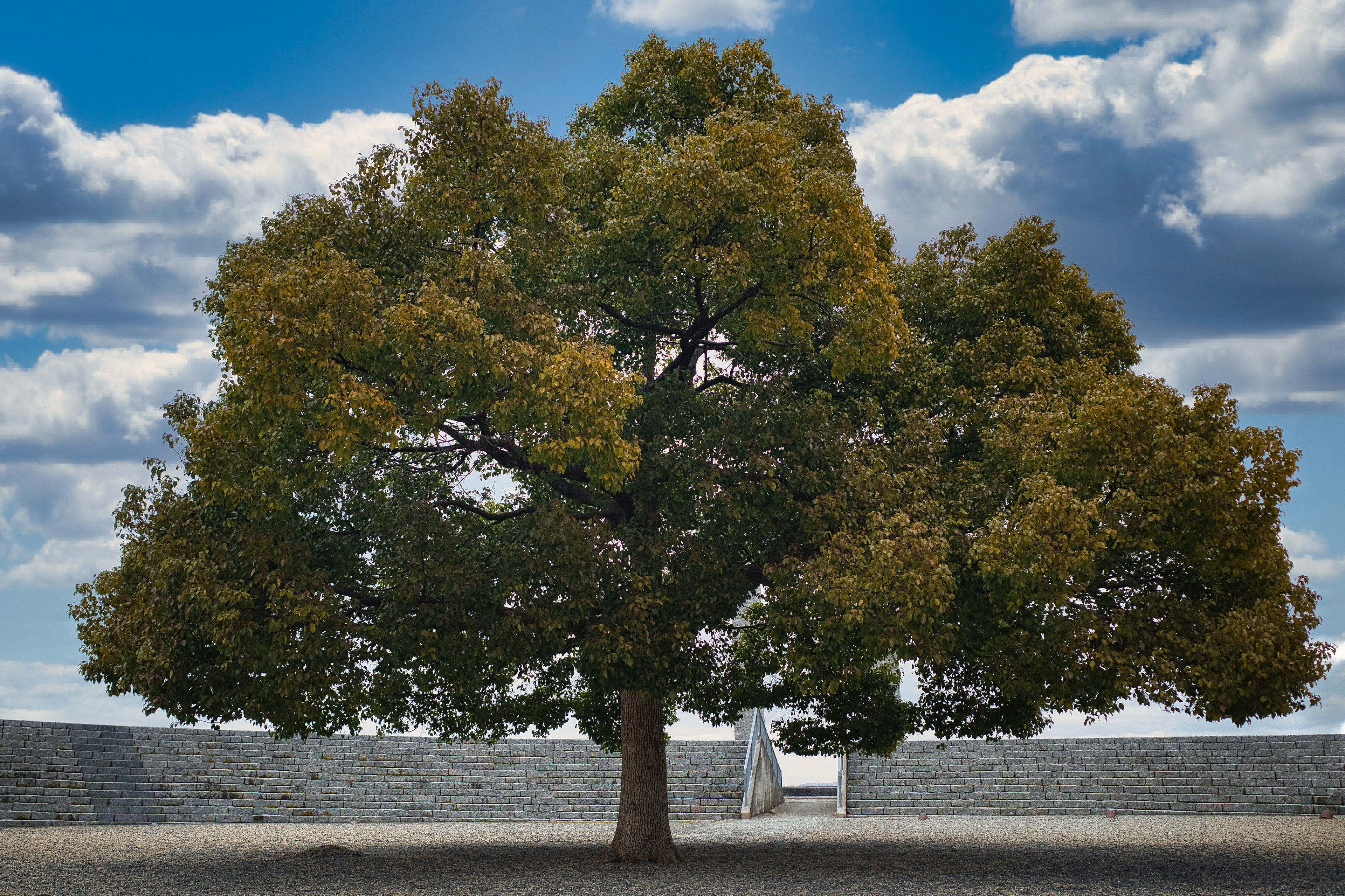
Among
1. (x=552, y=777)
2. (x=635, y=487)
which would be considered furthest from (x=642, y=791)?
(x=552, y=777)

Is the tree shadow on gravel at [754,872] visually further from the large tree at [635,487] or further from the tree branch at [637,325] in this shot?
the tree branch at [637,325]

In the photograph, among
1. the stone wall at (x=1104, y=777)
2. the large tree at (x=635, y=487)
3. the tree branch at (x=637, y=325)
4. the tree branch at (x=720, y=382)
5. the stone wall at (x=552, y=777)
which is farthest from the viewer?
the stone wall at (x=1104, y=777)

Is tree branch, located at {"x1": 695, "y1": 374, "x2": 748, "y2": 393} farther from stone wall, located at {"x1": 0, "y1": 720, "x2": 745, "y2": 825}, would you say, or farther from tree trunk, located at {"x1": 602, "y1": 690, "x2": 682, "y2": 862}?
stone wall, located at {"x1": 0, "y1": 720, "x2": 745, "y2": 825}

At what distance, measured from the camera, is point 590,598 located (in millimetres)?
11688

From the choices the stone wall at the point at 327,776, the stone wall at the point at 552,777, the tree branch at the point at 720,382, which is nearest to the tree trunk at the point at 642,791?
the tree branch at the point at 720,382

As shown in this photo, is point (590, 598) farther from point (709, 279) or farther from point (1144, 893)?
point (1144, 893)

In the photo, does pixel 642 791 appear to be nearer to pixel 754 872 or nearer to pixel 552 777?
pixel 754 872

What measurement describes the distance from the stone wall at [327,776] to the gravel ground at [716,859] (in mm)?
1310

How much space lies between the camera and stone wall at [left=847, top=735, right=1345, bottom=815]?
22.0 meters

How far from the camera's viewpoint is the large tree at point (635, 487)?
10.8 meters

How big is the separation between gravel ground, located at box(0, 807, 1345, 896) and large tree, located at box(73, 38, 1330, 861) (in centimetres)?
196

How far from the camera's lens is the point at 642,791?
44.5ft

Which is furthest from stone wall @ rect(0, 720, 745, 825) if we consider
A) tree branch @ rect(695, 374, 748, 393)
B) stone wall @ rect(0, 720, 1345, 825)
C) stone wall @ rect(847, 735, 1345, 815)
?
tree branch @ rect(695, 374, 748, 393)

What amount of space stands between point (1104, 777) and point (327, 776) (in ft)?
63.4
